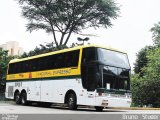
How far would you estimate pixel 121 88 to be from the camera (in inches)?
847

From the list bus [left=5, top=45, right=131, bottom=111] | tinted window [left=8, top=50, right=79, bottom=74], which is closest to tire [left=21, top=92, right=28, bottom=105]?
tinted window [left=8, top=50, right=79, bottom=74]

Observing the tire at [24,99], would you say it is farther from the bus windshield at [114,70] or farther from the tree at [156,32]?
the tree at [156,32]

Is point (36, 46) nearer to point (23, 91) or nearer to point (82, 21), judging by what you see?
point (82, 21)

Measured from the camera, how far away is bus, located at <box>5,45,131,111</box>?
20703 millimetres

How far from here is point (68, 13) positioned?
46.8 metres

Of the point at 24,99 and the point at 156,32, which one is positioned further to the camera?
the point at 156,32

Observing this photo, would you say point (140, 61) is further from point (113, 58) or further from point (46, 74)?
point (113, 58)

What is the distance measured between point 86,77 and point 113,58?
5.73ft

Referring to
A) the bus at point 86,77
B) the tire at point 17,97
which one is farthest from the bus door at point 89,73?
the tire at point 17,97

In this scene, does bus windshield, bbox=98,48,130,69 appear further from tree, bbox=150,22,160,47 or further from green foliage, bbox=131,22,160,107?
tree, bbox=150,22,160,47

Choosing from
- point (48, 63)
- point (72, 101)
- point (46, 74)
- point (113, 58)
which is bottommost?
point (72, 101)

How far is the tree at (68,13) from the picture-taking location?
45.9 metres

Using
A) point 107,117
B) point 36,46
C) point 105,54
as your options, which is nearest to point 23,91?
point 105,54

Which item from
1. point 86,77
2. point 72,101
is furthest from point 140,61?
point 86,77
